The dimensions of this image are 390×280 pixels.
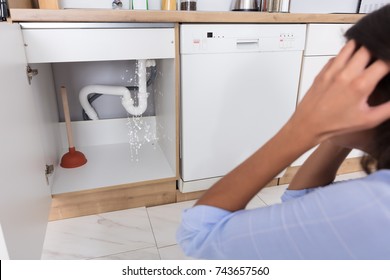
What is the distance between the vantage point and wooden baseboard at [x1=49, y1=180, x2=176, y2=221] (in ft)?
4.49

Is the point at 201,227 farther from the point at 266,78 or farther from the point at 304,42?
the point at 304,42

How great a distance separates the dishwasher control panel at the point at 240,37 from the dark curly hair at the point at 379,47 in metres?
0.87

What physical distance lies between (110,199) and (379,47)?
1.28 meters

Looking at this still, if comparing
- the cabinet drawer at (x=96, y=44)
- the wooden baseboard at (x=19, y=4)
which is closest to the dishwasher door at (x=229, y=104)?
the cabinet drawer at (x=96, y=44)

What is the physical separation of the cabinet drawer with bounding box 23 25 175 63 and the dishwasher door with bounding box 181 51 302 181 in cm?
12

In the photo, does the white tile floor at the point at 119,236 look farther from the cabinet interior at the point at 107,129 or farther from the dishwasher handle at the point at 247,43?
the dishwasher handle at the point at 247,43

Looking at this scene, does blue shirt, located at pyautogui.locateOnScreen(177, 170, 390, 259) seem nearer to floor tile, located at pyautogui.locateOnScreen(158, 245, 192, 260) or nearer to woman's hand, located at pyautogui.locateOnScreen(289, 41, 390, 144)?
woman's hand, located at pyautogui.locateOnScreen(289, 41, 390, 144)

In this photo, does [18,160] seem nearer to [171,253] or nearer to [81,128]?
[171,253]

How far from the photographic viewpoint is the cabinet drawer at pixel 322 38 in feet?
4.47

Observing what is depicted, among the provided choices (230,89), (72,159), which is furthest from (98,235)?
(230,89)

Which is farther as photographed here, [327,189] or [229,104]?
[229,104]

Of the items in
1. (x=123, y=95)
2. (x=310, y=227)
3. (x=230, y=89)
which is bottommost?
(x=123, y=95)

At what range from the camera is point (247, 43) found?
4.19 ft

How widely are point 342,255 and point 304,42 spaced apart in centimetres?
119
